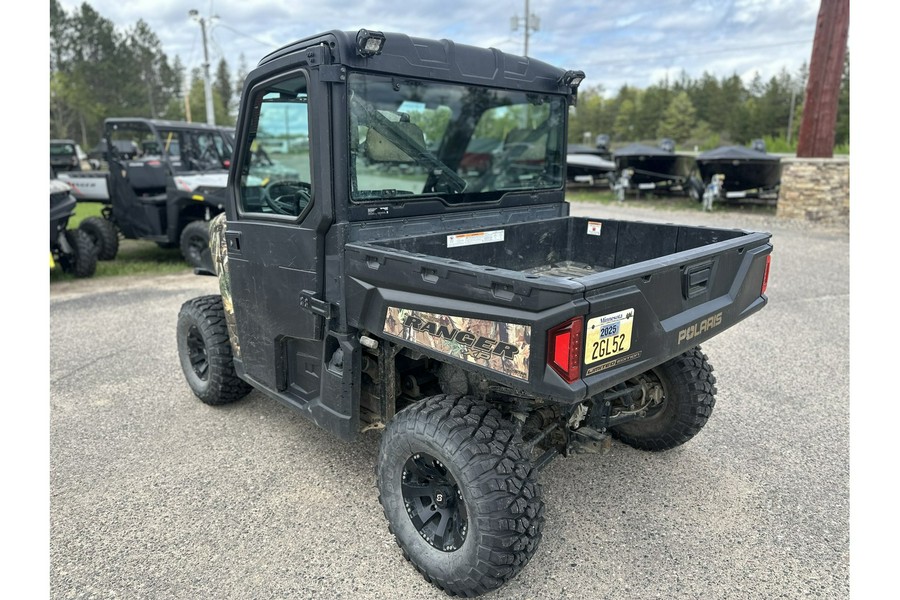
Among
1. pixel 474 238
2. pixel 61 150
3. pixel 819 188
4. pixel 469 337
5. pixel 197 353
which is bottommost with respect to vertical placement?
pixel 197 353

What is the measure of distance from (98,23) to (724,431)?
58.9 m

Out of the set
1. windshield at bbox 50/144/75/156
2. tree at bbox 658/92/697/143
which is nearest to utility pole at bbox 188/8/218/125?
windshield at bbox 50/144/75/156

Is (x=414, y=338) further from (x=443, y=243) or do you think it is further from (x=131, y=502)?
(x=131, y=502)

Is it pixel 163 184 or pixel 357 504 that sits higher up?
pixel 163 184

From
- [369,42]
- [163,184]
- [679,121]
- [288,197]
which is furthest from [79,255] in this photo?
[679,121]

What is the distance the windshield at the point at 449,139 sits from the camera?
107 inches

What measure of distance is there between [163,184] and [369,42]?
7567 millimetres

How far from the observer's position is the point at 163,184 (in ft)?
29.2

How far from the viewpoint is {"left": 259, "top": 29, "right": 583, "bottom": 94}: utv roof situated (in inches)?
97.2

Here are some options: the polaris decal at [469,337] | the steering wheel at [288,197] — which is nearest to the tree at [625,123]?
the steering wheel at [288,197]

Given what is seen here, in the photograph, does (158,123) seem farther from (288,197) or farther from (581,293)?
(581,293)

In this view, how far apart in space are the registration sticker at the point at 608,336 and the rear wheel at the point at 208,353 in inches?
101

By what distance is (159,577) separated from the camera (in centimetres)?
247

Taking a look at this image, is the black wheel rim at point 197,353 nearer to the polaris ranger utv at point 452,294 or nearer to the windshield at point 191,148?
the polaris ranger utv at point 452,294
